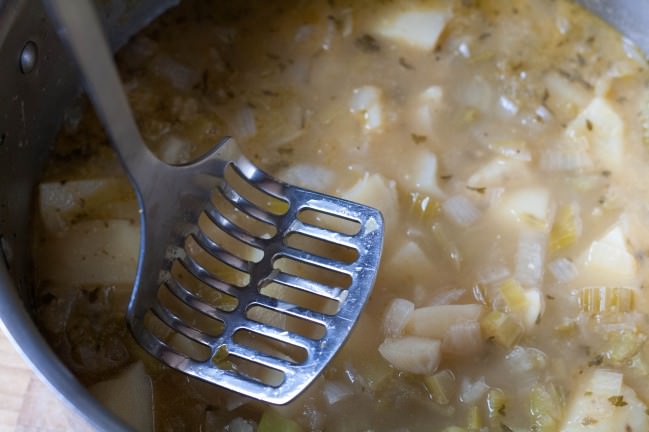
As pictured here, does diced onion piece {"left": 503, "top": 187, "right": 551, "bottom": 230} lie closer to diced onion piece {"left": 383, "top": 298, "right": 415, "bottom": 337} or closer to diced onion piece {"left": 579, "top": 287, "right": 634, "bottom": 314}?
diced onion piece {"left": 579, "top": 287, "right": 634, "bottom": 314}

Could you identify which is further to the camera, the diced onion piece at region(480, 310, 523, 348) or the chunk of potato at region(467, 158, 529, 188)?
the chunk of potato at region(467, 158, 529, 188)

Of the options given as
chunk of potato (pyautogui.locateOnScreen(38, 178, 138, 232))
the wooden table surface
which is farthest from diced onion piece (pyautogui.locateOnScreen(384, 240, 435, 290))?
the wooden table surface

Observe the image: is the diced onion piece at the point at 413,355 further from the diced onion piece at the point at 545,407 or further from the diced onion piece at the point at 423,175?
the diced onion piece at the point at 423,175

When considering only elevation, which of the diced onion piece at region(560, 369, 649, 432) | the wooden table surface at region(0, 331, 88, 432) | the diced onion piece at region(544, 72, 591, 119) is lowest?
the diced onion piece at region(560, 369, 649, 432)

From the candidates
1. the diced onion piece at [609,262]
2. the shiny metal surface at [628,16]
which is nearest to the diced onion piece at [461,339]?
the diced onion piece at [609,262]

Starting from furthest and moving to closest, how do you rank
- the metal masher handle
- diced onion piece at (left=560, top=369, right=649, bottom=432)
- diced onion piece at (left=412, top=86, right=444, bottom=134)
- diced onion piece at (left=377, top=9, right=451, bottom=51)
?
diced onion piece at (left=377, top=9, right=451, bottom=51) → diced onion piece at (left=412, top=86, right=444, bottom=134) → diced onion piece at (left=560, top=369, right=649, bottom=432) → the metal masher handle

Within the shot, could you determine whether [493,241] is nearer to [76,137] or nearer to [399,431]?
[399,431]

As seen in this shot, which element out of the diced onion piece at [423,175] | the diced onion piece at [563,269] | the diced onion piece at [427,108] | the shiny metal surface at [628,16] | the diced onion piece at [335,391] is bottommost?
the diced onion piece at [335,391]
